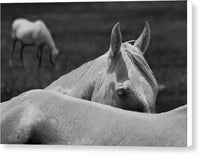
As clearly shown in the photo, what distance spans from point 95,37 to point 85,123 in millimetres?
569

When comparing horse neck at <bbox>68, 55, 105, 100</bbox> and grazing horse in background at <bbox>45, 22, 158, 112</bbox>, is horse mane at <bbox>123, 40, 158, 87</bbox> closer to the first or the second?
grazing horse in background at <bbox>45, 22, 158, 112</bbox>

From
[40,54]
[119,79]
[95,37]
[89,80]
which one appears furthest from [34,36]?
[119,79]

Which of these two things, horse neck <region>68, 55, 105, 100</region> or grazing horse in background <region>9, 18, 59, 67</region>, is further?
grazing horse in background <region>9, 18, 59, 67</region>

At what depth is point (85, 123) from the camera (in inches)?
81.4

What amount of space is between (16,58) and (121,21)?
0.54m

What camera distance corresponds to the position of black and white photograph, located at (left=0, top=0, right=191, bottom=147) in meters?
2.06

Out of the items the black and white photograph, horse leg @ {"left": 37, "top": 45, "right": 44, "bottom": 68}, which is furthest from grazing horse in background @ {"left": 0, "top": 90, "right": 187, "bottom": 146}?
horse leg @ {"left": 37, "top": 45, "right": 44, "bottom": 68}

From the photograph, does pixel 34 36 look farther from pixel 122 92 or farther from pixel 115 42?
pixel 122 92

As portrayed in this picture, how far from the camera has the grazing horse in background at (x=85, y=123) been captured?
79.6 inches

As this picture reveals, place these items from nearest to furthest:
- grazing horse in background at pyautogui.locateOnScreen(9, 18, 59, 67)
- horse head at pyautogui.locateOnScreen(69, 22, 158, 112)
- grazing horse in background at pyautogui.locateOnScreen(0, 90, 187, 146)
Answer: grazing horse in background at pyautogui.locateOnScreen(0, 90, 187, 146)
horse head at pyautogui.locateOnScreen(69, 22, 158, 112)
grazing horse in background at pyautogui.locateOnScreen(9, 18, 59, 67)

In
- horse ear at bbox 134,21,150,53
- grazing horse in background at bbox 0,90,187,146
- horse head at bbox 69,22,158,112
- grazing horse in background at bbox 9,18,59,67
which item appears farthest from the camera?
grazing horse in background at bbox 9,18,59,67

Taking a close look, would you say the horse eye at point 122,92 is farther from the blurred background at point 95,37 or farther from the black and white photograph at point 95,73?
the blurred background at point 95,37

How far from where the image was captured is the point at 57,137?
6.86 feet
